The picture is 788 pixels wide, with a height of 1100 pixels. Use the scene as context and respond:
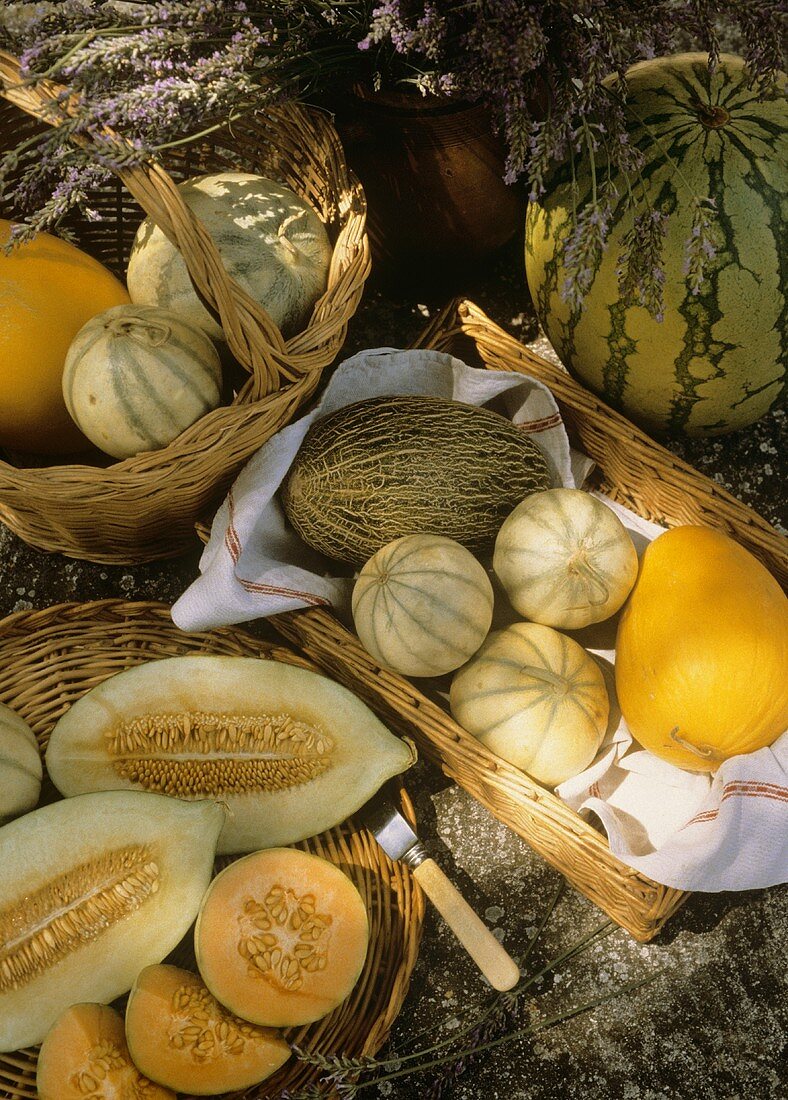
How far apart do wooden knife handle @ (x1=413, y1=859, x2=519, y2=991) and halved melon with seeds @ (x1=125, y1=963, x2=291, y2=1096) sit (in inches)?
8.9

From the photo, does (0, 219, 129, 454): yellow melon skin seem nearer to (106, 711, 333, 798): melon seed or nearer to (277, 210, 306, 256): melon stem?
(277, 210, 306, 256): melon stem

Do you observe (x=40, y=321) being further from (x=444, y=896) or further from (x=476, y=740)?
(x=444, y=896)

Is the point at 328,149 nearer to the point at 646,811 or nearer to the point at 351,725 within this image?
the point at 351,725

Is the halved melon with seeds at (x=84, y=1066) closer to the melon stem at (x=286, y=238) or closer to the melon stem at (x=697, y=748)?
the melon stem at (x=697, y=748)

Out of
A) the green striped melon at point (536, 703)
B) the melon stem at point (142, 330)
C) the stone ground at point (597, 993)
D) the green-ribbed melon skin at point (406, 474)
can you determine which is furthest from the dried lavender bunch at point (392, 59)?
the stone ground at point (597, 993)

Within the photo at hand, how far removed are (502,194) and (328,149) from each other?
247 millimetres

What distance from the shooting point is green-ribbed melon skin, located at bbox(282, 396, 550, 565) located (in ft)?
3.37

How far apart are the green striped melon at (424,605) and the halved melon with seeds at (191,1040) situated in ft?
1.34

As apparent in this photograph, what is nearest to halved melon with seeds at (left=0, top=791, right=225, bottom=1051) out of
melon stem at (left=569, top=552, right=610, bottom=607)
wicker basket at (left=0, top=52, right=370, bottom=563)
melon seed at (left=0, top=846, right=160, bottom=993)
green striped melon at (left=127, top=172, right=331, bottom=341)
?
melon seed at (left=0, top=846, right=160, bottom=993)

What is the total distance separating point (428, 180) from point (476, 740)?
71cm

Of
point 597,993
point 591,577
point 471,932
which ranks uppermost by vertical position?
point 591,577

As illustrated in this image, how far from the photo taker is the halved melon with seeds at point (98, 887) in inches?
37.0

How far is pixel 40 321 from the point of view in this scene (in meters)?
1.06

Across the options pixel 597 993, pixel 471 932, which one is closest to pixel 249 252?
pixel 471 932
